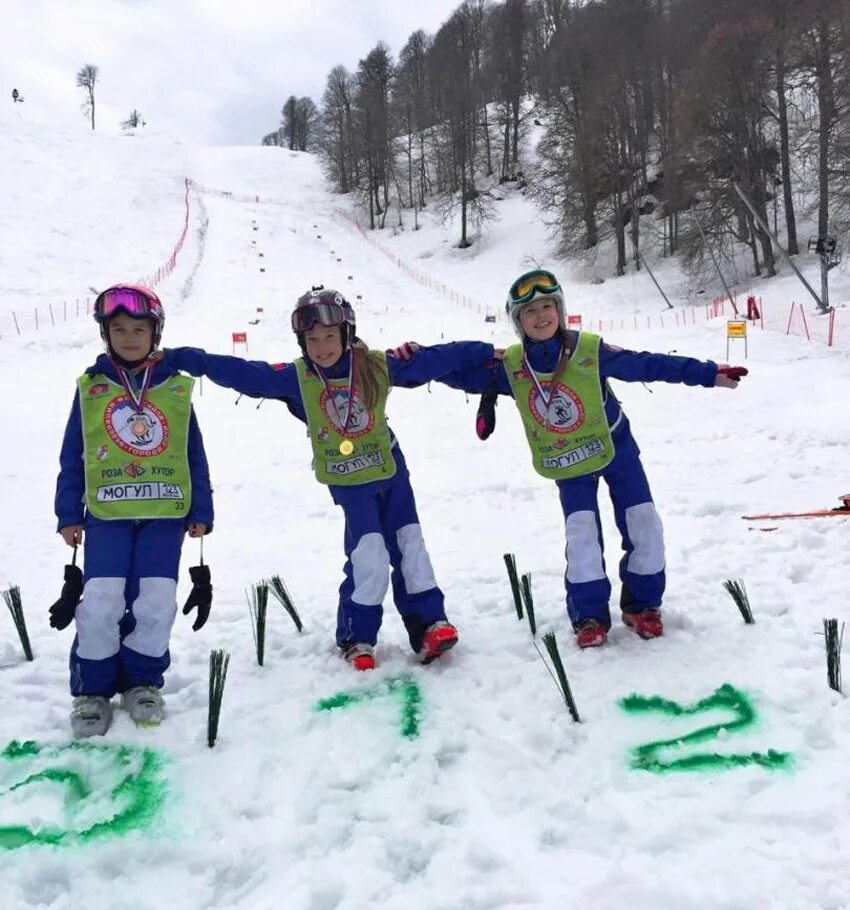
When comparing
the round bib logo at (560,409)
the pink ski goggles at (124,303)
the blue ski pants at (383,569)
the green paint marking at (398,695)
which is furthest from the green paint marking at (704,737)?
the pink ski goggles at (124,303)

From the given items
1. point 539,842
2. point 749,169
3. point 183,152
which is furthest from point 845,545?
point 183,152

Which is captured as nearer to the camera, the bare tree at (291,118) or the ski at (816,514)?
the ski at (816,514)

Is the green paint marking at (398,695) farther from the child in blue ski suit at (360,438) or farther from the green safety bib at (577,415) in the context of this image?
the green safety bib at (577,415)

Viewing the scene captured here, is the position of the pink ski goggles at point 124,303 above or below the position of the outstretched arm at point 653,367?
above

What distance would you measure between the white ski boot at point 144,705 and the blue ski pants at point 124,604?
0.06 m

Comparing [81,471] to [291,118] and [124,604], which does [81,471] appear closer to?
[124,604]

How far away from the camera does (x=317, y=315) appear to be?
3635 millimetres

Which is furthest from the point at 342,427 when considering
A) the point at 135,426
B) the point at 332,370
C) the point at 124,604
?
the point at 124,604

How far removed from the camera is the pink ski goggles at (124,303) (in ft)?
11.0

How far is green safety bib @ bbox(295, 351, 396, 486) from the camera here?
379cm

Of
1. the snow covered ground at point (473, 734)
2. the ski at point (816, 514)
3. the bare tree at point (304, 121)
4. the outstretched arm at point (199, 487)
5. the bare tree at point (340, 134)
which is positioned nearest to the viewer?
the snow covered ground at point (473, 734)

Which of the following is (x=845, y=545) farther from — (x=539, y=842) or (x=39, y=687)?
(x=39, y=687)

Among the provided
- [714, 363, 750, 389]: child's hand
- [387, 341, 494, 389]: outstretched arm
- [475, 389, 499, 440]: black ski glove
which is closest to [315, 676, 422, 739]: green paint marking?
[475, 389, 499, 440]: black ski glove

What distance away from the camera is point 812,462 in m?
7.00
